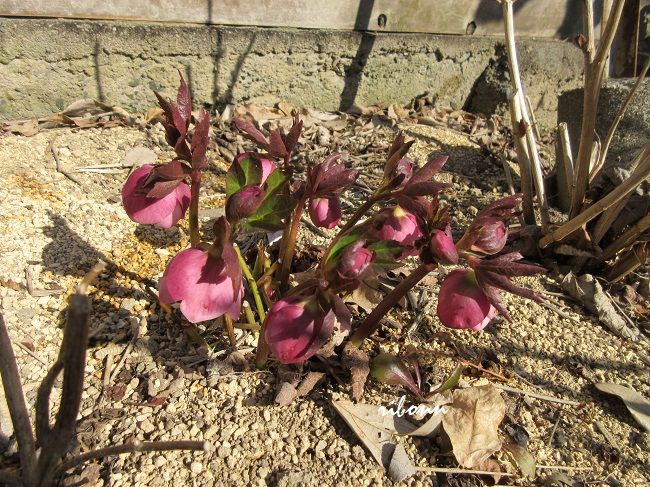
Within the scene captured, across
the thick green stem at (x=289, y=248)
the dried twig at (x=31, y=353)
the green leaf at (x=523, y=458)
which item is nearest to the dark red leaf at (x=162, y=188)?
the thick green stem at (x=289, y=248)

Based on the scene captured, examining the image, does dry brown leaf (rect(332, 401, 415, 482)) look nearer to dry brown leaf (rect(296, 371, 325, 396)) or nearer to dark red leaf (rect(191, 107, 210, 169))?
dry brown leaf (rect(296, 371, 325, 396))

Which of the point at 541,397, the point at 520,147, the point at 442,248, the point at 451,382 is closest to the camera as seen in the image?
the point at 442,248

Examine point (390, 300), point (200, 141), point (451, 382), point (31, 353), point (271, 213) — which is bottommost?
point (31, 353)

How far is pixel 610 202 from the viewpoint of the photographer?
1208 millimetres

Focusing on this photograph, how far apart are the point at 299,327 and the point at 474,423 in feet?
1.31

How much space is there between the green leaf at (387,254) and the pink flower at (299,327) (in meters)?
0.11

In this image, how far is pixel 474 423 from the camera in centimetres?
97

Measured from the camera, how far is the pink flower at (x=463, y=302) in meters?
0.86

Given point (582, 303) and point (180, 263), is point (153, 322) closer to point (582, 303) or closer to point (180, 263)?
point (180, 263)

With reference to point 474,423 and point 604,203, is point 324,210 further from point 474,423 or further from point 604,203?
point 604,203

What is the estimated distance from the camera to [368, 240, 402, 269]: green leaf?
829 mm

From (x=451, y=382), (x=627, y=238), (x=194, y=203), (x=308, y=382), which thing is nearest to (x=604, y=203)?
(x=627, y=238)

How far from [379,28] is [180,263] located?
5.47 feet

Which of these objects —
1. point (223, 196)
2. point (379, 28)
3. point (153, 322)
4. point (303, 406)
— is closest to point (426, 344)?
point (303, 406)
